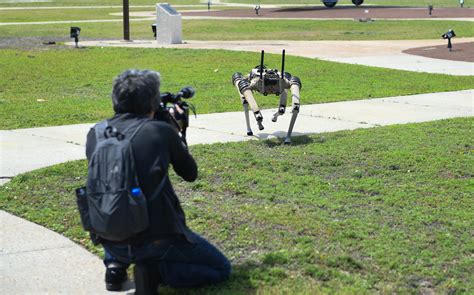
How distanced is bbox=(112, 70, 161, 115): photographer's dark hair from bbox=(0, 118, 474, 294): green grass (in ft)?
3.66

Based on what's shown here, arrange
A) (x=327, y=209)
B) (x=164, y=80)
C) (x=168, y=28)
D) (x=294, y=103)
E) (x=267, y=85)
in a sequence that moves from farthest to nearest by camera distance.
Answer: (x=168, y=28) → (x=164, y=80) → (x=267, y=85) → (x=294, y=103) → (x=327, y=209)

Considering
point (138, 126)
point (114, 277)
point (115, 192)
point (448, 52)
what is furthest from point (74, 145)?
point (448, 52)

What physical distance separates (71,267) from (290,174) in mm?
3043

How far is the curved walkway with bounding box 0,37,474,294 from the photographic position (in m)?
5.60

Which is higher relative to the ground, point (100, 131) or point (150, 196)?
point (100, 131)

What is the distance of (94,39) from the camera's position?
1156 inches

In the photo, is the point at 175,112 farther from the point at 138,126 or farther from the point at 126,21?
the point at 126,21

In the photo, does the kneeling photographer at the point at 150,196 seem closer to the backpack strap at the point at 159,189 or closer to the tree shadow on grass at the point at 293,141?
the backpack strap at the point at 159,189

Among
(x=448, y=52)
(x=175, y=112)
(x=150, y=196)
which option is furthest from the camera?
(x=448, y=52)

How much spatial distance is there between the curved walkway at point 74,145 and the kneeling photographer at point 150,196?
456mm

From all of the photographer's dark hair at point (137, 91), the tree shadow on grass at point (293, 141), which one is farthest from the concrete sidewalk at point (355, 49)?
the photographer's dark hair at point (137, 91)

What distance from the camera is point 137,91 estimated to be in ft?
16.6

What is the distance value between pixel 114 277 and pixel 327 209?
90.7 inches

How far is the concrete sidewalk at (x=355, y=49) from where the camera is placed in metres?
19.3
